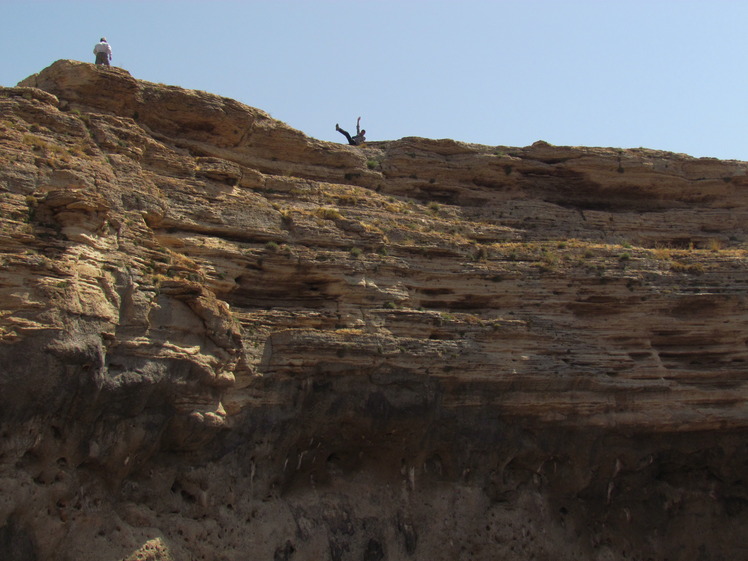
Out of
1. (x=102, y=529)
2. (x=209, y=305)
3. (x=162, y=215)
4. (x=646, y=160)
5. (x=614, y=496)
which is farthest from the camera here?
(x=646, y=160)

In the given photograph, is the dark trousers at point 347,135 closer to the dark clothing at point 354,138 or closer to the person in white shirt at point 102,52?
the dark clothing at point 354,138

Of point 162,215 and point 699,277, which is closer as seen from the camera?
point 162,215

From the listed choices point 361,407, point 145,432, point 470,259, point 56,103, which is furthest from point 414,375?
point 56,103

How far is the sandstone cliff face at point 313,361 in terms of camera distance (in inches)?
678

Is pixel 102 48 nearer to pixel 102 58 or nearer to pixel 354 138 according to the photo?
pixel 102 58

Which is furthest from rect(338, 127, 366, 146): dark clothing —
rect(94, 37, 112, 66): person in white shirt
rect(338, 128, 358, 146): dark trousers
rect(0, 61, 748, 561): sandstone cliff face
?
rect(94, 37, 112, 66): person in white shirt

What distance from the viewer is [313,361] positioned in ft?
66.8

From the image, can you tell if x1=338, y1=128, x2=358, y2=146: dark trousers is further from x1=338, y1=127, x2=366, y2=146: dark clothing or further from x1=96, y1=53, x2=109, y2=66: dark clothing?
x1=96, y1=53, x2=109, y2=66: dark clothing

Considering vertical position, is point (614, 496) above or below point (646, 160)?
below

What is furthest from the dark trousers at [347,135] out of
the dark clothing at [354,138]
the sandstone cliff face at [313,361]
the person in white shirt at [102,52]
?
the person in white shirt at [102,52]

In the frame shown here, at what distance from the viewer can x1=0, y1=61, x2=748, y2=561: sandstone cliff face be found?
678 inches

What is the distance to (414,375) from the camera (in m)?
21.0

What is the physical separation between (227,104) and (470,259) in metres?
7.86

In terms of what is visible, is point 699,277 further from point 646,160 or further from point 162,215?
point 162,215
